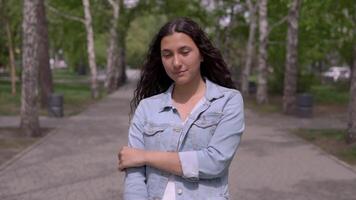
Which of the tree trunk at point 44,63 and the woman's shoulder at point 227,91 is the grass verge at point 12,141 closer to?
the tree trunk at point 44,63

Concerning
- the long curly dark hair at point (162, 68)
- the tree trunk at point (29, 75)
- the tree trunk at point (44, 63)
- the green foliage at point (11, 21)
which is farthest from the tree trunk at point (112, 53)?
the long curly dark hair at point (162, 68)

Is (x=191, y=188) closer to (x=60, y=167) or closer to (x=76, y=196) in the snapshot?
(x=76, y=196)

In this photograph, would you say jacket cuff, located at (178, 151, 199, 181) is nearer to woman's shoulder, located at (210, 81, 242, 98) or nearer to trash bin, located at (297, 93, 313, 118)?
woman's shoulder, located at (210, 81, 242, 98)

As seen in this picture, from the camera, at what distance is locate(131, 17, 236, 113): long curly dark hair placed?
251cm

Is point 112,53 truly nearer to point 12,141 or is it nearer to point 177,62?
point 12,141

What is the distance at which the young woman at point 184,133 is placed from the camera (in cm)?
241

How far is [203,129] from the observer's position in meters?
2.45

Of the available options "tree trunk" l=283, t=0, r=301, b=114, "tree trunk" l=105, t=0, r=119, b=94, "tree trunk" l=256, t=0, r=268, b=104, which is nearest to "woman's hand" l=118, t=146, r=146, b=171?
"tree trunk" l=283, t=0, r=301, b=114

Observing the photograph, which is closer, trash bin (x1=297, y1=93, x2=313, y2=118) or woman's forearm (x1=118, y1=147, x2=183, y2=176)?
woman's forearm (x1=118, y1=147, x2=183, y2=176)

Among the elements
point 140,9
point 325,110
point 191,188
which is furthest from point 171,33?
point 140,9

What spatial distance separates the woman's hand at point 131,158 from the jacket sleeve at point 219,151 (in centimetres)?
17

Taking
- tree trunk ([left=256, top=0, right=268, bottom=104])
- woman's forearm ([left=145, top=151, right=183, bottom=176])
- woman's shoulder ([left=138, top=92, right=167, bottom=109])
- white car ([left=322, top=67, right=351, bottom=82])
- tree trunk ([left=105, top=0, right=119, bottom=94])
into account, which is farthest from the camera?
white car ([left=322, top=67, right=351, bottom=82])

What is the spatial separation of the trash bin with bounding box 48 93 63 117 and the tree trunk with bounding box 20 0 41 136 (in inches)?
179

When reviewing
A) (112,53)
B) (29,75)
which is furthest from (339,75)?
(29,75)
